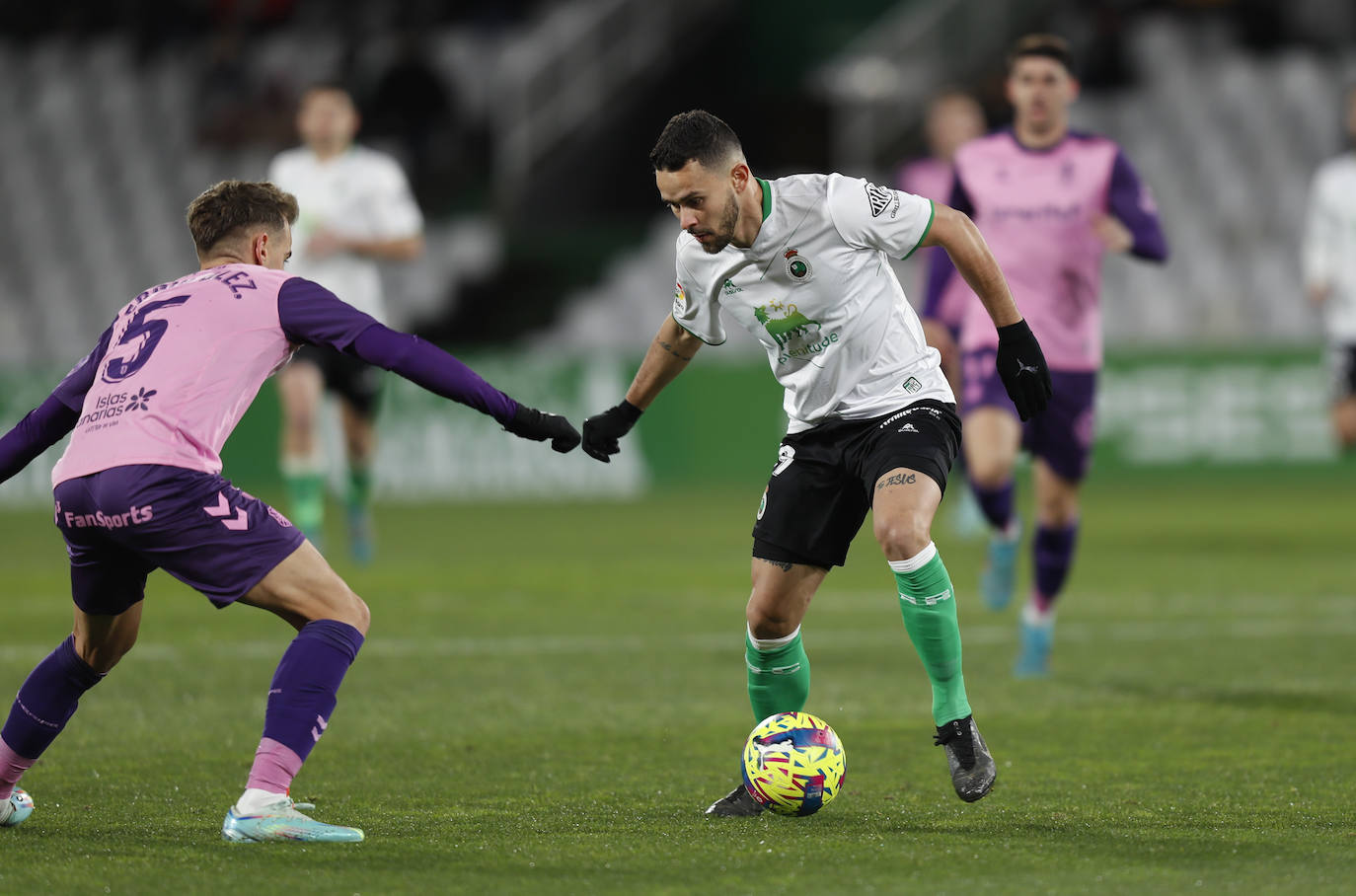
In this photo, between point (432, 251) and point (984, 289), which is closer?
point (984, 289)

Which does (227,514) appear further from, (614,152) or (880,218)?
(614,152)

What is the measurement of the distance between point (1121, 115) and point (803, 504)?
16.9m

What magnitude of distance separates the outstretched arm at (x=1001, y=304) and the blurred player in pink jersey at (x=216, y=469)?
125 centimetres

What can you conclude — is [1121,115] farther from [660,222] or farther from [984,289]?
[984,289]

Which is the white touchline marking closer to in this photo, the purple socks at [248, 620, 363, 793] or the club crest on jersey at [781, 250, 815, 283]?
the club crest on jersey at [781, 250, 815, 283]

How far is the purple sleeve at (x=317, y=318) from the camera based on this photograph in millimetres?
4344

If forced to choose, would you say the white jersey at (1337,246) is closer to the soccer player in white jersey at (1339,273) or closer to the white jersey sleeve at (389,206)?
the soccer player in white jersey at (1339,273)

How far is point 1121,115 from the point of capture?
2086cm

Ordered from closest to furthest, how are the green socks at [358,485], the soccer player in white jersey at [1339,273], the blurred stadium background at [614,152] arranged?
the soccer player in white jersey at [1339,273] → the green socks at [358,485] → the blurred stadium background at [614,152]

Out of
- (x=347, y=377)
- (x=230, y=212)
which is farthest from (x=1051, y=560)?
(x=347, y=377)

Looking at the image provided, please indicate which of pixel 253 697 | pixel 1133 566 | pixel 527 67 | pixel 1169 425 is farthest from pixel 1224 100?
pixel 253 697

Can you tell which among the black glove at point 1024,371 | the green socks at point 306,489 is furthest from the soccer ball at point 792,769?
the green socks at point 306,489

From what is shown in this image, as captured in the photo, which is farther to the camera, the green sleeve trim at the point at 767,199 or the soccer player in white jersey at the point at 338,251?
the soccer player in white jersey at the point at 338,251

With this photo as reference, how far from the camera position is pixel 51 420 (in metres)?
4.56
